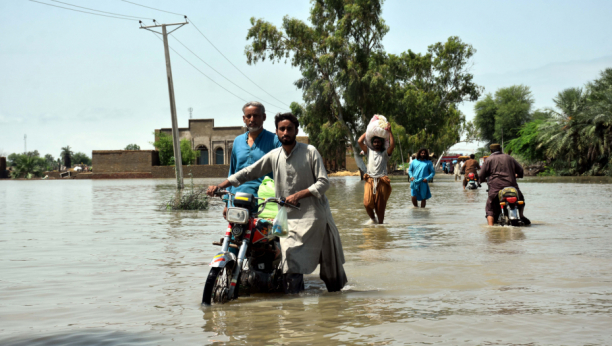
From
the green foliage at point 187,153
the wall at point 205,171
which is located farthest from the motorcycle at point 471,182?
the green foliage at point 187,153

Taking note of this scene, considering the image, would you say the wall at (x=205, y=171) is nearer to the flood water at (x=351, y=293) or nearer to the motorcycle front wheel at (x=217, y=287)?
the flood water at (x=351, y=293)

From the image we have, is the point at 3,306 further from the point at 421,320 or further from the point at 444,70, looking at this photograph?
the point at 444,70

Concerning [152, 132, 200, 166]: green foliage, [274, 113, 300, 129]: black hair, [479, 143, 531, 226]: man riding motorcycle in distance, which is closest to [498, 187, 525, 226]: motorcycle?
[479, 143, 531, 226]: man riding motorcycle in distance

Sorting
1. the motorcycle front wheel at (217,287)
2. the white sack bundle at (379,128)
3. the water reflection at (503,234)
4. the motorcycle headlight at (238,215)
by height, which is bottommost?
the water reflection at (503,234)

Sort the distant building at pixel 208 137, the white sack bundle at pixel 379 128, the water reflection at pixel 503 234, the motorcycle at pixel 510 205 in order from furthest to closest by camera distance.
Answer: the distant building at pixel 208 137 < the motorcycle at pixel 510 205 < the white sack bundle at pixel 379 128 < the water reflection at pixel 503 234

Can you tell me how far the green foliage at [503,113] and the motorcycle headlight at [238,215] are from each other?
3158 inches

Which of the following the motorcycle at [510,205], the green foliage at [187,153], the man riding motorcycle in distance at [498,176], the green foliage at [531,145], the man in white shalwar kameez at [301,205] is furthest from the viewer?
the green foliage at [187,153]

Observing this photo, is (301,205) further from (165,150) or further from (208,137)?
(208,137)

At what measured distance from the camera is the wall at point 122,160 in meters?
70.5

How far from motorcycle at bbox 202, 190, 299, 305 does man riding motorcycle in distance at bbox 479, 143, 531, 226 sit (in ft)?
22.7

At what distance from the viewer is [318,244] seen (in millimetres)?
5695

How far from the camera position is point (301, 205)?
569 centimetres

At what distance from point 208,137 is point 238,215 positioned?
75.3 metres

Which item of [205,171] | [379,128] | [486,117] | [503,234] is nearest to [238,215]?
[379,128]
